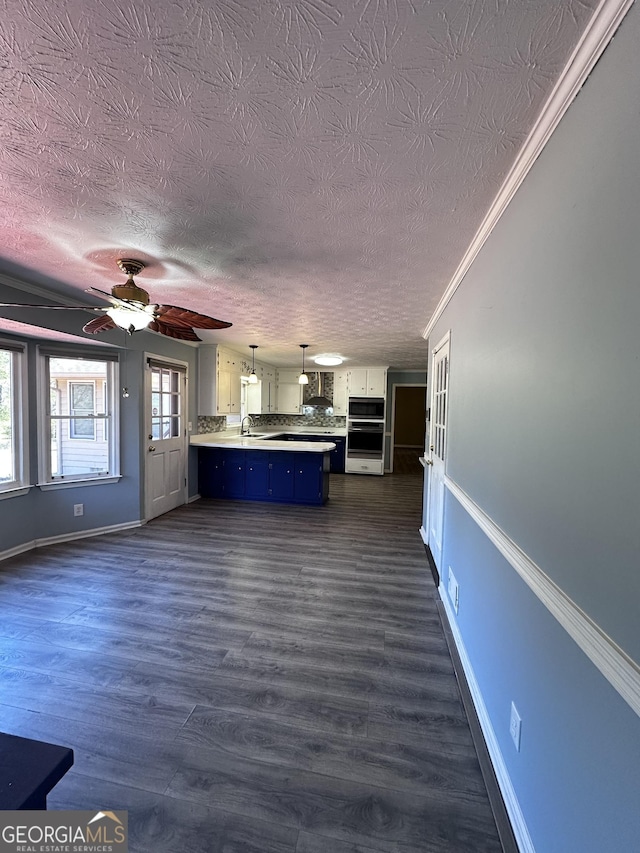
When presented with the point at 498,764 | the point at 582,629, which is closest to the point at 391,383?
the point at 498,764

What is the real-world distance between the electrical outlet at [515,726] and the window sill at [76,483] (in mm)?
4189

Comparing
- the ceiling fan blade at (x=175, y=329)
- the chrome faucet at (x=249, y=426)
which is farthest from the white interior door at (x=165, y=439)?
the chrome faucet at (x=249, y=426)

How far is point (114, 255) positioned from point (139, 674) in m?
2.46

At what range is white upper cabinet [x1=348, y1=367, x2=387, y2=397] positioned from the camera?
746cm

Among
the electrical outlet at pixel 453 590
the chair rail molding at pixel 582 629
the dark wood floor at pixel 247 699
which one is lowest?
the dark wood floor at pixel 247 699

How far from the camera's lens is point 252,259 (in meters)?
2.26

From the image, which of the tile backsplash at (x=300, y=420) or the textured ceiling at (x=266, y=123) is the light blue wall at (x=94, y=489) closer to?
the textured ceiling at (x=266, y=123)

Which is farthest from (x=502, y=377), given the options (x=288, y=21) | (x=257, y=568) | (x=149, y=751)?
(x=257, y=568)

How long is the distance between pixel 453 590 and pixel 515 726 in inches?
43.9

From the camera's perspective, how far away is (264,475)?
5.52 m

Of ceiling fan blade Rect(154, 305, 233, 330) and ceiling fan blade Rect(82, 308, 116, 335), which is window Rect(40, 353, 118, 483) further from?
ceiling fan blade Rect(154, 305, 233, 330)

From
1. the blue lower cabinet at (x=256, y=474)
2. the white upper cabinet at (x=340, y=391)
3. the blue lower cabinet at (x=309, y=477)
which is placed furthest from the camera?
the white upper cabinet at (x=340, y=391)

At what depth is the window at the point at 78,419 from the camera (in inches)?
146

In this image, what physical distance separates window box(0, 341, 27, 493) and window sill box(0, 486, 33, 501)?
0.6 inches
